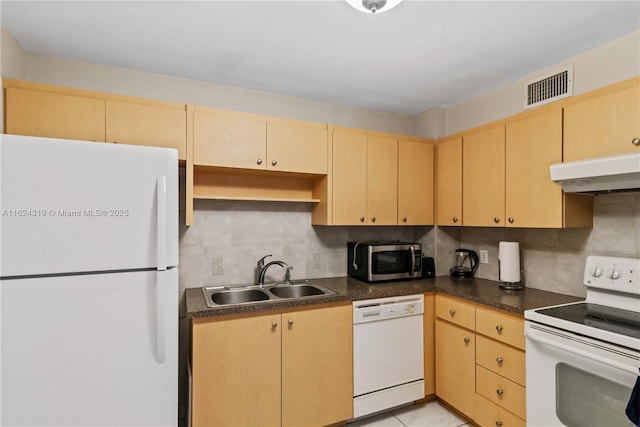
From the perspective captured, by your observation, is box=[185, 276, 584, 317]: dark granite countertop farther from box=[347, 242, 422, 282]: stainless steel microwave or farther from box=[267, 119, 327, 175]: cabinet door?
box=[267, 119, 327, 175]: cabinet door

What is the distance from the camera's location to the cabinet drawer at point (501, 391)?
1919 millimetres

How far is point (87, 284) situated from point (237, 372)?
0.96 m

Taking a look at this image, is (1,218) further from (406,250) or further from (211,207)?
(406,250)

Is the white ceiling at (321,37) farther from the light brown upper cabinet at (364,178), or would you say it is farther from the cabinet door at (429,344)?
the cabinet door at (429,344)

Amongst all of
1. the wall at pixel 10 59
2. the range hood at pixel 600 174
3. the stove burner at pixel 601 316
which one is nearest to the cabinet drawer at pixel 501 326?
the stove burner at pixel 601 316

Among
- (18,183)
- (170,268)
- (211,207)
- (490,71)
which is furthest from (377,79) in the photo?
(18,183)

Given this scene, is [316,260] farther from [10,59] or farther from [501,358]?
[10,59]

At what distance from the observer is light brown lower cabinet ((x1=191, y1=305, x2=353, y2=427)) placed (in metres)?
1.89

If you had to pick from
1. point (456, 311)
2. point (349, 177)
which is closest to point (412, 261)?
point (456, 311)

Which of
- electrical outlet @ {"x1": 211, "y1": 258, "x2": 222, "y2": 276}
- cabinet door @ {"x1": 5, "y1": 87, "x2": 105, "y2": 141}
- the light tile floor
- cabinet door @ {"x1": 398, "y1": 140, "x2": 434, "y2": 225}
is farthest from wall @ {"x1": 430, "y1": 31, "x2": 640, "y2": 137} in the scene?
cabinet door @ {"x1": 5, "y1": 87, "x2": 105, "y2": 141}

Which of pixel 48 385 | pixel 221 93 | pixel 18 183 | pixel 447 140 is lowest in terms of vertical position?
pixel 48 385

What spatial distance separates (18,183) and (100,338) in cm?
71

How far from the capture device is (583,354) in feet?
5.12

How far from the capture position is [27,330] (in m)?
1.35
